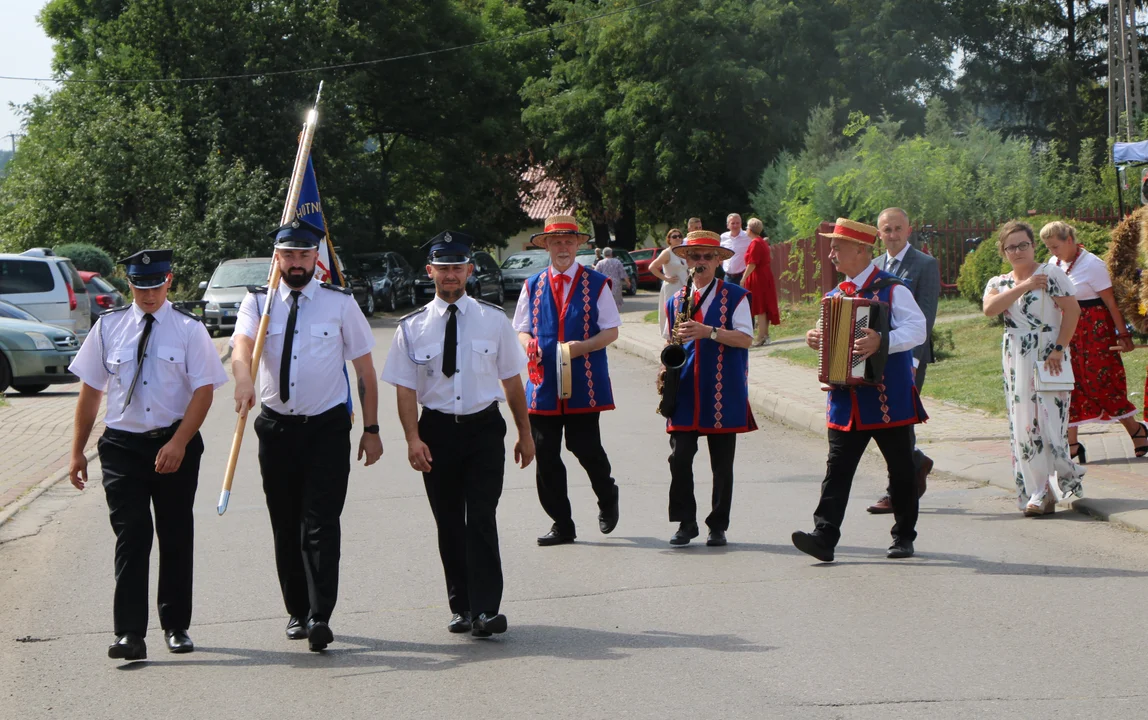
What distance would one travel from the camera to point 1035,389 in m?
8.80

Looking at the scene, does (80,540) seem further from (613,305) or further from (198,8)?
(198,8)

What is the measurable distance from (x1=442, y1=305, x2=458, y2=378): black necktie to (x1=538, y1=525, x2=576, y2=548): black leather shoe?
2239 millimetres

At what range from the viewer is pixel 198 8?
123 feet

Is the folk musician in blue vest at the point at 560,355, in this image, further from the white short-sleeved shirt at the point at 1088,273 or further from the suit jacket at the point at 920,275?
the white short-sleeved shirt at the point at 1088,273

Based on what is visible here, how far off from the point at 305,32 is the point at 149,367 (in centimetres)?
3419

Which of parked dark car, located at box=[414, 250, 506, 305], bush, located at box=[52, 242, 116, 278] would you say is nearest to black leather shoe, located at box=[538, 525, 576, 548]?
bush, located at box=[52, 242, 116, 278]

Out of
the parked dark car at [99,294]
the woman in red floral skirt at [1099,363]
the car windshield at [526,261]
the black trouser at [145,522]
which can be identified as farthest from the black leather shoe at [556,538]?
the car windshield at [526,261]

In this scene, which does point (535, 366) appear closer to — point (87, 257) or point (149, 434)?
point (149, 434)

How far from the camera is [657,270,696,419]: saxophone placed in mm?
8227

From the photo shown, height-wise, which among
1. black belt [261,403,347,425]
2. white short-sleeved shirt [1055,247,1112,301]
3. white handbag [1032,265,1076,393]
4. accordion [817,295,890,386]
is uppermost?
white short-sleeved shirt [1055,247,1112,301]

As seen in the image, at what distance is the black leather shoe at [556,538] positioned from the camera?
8.44m

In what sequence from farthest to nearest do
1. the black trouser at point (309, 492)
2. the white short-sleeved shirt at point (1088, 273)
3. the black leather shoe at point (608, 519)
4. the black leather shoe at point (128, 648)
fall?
the white short-sleeved shirt at point (1088, 273), the black leather shoe at point (608, 519), the black trouser at point (309, 492), the black leather shoe at point (128, 648)

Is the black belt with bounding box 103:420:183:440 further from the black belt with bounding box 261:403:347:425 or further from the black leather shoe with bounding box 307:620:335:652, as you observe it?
the black leather shoe with bounding box 307:620:335:652

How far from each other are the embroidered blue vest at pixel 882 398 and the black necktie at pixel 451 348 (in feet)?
7.18
